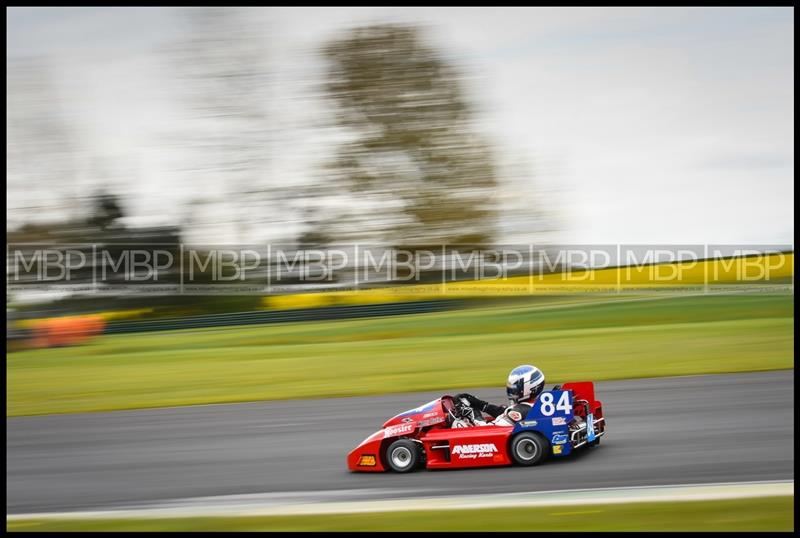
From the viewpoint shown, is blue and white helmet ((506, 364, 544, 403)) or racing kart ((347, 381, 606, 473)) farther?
blue and white helmet ((506, 364, 544, 403))

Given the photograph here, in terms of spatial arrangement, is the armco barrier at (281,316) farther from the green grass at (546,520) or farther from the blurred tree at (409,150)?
the green grass at (546,520)

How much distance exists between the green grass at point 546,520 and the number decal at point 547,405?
1.27m

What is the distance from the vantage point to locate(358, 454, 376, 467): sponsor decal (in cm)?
757

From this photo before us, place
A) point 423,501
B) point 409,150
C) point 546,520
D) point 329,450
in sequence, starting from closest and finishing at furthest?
point 546,520
point 423,501
point 329,450
point 409,150

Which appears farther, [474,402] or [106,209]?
[106,209]

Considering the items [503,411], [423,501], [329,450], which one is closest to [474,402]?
[503,411]

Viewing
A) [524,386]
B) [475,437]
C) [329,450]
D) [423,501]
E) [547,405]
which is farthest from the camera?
[329,450]

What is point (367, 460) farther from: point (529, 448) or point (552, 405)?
point (552, 405)

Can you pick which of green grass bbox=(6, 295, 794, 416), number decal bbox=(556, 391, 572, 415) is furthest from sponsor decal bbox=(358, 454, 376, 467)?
green grass bbox=(6, 295, 794, 416)

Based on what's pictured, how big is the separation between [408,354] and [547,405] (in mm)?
10920

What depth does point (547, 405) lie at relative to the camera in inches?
280

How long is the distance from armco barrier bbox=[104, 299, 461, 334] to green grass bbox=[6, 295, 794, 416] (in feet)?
1.24

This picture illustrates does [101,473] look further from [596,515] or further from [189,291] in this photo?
[189,291]

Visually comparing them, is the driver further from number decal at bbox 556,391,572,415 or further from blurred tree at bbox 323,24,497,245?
blurred tree at bbox 323,24,497,245
